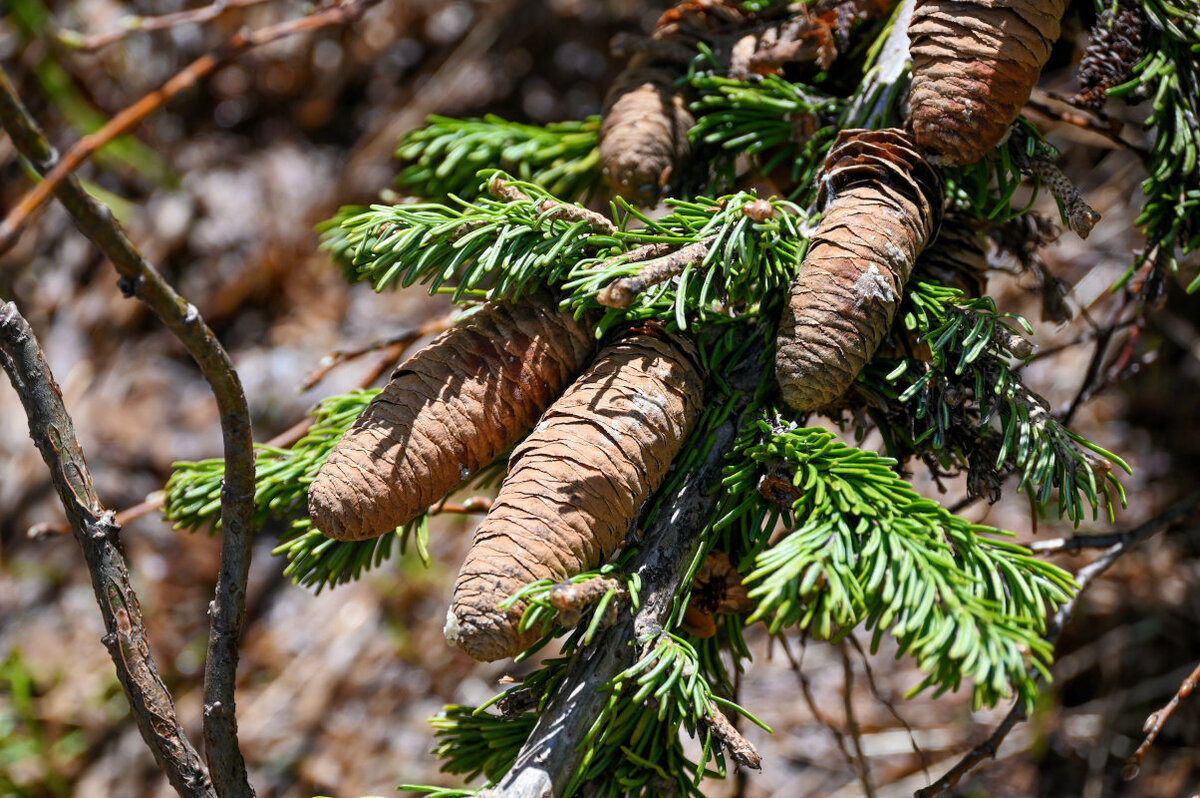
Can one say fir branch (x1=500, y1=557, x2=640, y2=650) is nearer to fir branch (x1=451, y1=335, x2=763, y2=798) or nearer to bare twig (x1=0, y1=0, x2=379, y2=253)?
fir branch (x1=451, y1=335, x2=763, y2=798)

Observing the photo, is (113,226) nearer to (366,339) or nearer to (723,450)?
(723,450)

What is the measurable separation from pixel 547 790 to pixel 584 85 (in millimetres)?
2470

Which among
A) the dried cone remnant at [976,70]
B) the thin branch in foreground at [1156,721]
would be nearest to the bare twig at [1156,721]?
the thin branch in foreground at [1156,721]

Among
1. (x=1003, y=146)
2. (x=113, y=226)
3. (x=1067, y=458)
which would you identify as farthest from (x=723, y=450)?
(x=113, y=226)

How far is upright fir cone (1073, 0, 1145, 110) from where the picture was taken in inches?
33.4

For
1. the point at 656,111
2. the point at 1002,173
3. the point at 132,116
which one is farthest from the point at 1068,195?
the point at 132,116

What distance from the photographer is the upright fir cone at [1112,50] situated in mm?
848

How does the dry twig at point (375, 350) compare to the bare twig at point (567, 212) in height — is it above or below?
below

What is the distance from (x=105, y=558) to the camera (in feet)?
2.45

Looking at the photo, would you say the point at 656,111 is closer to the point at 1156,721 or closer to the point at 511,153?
the point at 511,153

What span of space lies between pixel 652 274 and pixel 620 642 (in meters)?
→ 0.31

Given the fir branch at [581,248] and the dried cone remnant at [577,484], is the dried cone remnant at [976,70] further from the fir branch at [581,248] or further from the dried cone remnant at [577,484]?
the dried cone remnant at [577,484]

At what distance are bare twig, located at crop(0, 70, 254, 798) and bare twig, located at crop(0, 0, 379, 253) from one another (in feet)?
0.04

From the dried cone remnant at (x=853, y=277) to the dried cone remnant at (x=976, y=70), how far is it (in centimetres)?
4
